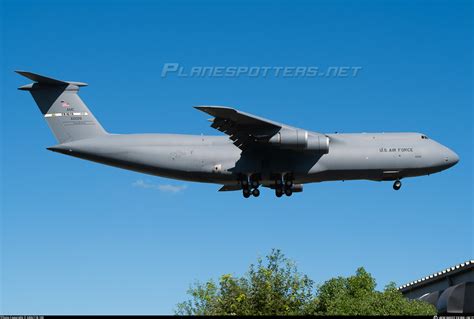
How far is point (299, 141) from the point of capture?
3294 cm

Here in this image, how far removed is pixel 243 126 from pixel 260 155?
1735mm

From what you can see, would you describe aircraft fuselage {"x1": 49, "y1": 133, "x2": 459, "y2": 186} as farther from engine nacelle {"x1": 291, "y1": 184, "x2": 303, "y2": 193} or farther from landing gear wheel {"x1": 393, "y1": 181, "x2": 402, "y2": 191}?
engine nacelle {"x1": 291, "y1": 184, "x2": 303, "y2": 193}

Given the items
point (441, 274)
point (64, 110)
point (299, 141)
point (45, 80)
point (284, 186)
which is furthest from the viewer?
point (441, 274)

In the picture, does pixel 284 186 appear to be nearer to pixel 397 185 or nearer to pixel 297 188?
pixel 297 188

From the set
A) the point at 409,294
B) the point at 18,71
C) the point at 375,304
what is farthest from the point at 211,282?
the point at 18,71

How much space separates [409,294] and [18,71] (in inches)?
1226

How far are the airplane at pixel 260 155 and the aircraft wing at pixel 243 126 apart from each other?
38 mm

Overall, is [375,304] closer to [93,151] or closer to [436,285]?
[436,285]

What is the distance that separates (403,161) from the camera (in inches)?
1332

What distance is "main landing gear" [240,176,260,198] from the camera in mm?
34562

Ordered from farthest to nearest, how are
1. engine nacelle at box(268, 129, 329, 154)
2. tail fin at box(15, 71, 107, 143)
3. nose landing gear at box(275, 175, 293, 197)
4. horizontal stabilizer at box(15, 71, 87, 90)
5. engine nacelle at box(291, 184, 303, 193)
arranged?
engine nacelle at box(291, 184, 303, 193) < tail fin at box(15, 71, 107, 143) < nose landing gear at box(275, 175, 293, 197) < horizontal stabilizer at box(15, 71, 87, 90) < engine nacelle at box(268, 129, 329, 154)

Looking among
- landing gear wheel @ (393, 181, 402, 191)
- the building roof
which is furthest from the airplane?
the building roof

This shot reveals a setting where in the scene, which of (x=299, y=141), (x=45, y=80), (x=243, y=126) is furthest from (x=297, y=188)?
(x=45, y=80)

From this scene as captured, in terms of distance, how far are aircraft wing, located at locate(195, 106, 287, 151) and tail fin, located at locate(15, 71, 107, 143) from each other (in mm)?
5410
